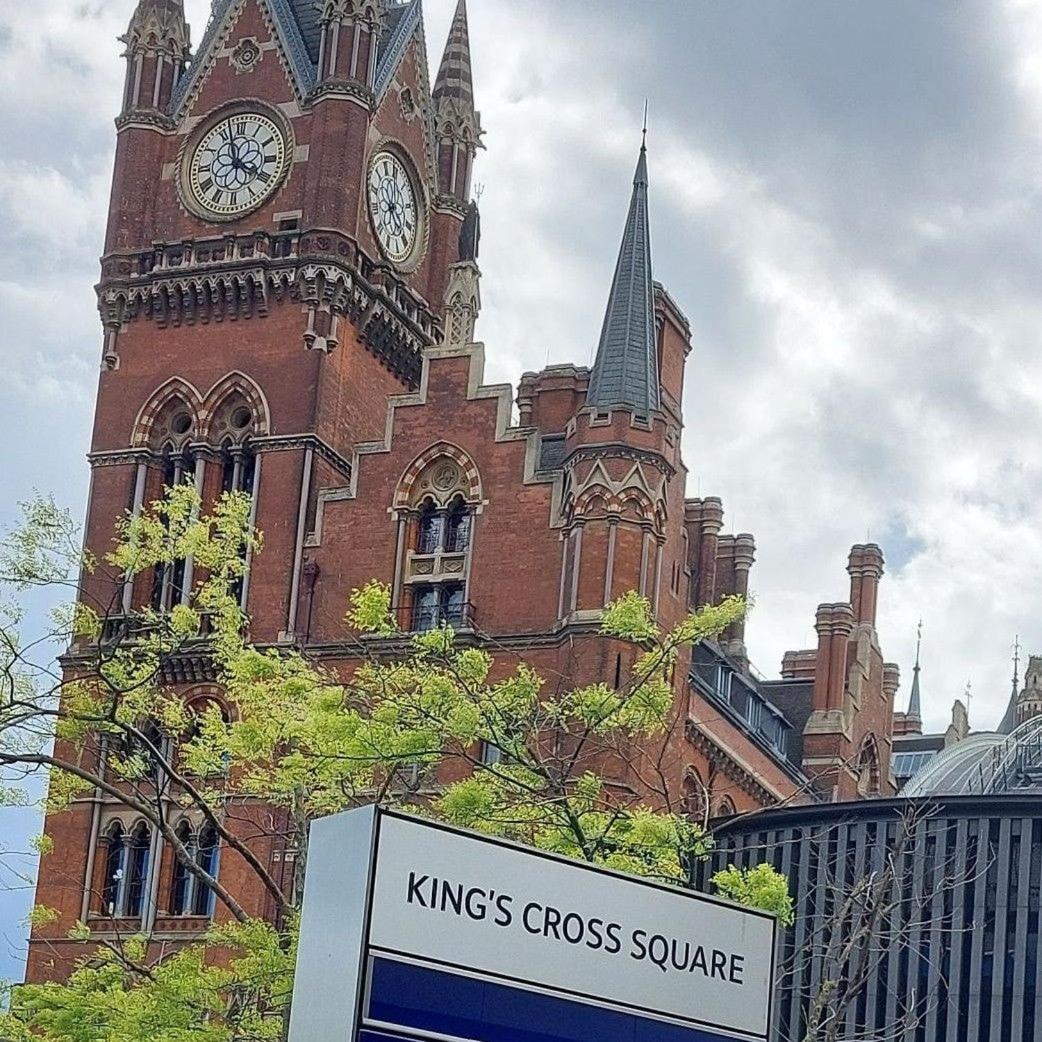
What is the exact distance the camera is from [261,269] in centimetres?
4800

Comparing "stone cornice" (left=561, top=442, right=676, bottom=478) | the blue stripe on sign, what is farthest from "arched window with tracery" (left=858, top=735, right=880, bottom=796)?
the blue stripe on sign

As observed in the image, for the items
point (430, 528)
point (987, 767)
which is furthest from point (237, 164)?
point (987, 767)

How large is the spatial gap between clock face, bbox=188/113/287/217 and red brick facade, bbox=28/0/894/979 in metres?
0.29

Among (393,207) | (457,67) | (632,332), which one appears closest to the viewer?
(632,332)

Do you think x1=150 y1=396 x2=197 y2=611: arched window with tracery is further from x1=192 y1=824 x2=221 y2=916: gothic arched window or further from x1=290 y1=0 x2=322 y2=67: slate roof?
x1=290 y1=0 x2=322 y2=67: slate roof

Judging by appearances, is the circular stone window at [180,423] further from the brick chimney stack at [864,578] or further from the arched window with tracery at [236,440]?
the brick chimney stack at [864,578]

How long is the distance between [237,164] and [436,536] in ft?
33.8

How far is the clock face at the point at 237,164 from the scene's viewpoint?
49219mm

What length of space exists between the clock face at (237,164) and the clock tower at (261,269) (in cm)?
4

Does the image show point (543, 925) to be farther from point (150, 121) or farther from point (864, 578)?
point (864, 578)

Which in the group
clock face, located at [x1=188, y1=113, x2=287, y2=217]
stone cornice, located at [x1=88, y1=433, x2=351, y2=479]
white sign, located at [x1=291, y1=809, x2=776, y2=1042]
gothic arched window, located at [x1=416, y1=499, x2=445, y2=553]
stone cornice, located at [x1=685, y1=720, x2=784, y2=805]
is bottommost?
white sign, located at [x1=291, y1=809, x2=776, y2=1042]

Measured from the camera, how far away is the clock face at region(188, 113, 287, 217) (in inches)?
1938

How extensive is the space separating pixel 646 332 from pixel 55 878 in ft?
53.2

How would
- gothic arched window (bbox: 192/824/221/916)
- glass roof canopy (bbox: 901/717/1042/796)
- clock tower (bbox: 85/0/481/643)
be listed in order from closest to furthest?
1. gothic arched window (bbox: 192/824/221/916)
2. glass roof canopy (bbox: 901/717/1042/796)
3. clock tower (bbox: 85/0/481/643)
